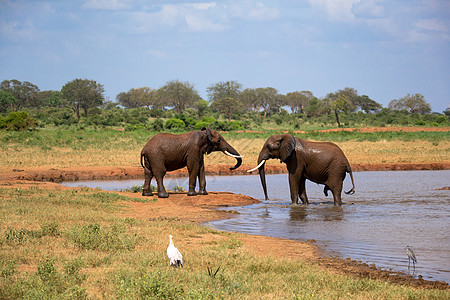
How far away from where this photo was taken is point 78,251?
28.7ft

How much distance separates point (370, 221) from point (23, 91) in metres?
84.7

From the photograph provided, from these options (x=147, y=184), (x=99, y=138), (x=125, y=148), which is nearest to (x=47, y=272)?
(x=147, y=184)

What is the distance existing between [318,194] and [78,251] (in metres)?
12.0

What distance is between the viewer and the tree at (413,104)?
303 feet

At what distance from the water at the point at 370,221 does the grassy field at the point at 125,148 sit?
24.5ft

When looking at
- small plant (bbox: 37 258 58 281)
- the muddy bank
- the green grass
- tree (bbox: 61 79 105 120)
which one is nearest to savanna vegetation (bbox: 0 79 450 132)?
tree (bbox: 61 79 105 120)

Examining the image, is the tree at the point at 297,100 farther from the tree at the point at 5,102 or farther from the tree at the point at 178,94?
the tree at the point at 5,102

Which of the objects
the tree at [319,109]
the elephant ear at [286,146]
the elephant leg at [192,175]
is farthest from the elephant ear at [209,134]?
Result: the tree at [319,109]

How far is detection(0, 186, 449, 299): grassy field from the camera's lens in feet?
21.2

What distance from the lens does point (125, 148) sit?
33.4 metres

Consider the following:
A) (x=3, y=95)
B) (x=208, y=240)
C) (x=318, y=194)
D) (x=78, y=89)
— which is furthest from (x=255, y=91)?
(x=208, y=240)

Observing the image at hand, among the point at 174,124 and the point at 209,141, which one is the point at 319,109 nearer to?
the point at 174,124

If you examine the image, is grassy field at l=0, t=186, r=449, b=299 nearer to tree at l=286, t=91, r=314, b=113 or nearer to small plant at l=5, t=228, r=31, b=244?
small plant at l=5, t=228, r=31, b=244

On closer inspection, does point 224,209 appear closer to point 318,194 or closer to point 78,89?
point 318,194
